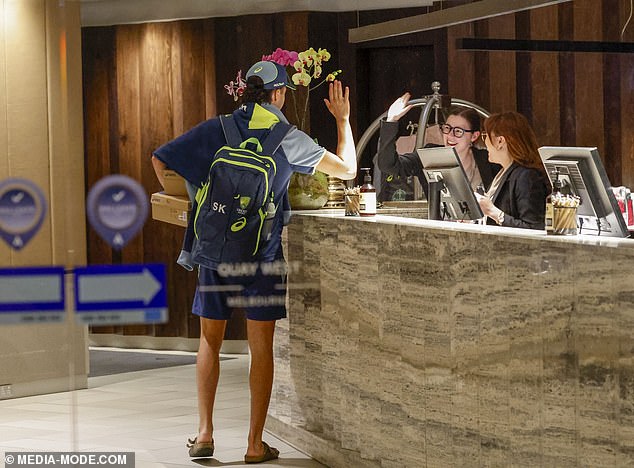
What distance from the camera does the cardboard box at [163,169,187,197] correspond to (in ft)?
16.4

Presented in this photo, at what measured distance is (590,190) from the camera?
385 centimetres

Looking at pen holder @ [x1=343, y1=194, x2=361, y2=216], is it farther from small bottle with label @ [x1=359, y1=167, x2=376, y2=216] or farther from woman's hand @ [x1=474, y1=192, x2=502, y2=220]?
woman's hand @ [x1=474, y1=192, x2=502, y2=220]

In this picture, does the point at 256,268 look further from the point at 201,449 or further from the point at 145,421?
the point at 145,421

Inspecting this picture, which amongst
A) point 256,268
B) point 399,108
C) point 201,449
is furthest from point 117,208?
point 399,108

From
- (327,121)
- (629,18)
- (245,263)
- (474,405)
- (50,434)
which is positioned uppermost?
(629,18)

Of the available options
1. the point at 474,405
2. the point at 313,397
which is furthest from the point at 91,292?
the point at 474,405

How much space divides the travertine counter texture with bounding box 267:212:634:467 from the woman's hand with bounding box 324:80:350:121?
490 millimetres

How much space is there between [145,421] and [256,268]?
0.98m

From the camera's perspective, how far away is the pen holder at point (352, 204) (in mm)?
5062

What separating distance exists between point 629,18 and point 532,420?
314 cm

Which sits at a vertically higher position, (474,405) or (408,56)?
(408,56)

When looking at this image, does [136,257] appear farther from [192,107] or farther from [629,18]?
[629,18]

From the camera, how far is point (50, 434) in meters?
5.45

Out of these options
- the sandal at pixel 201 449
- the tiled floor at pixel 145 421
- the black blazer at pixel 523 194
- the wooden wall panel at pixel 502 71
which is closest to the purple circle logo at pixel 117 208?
the tiled floor at pixel 145 421
